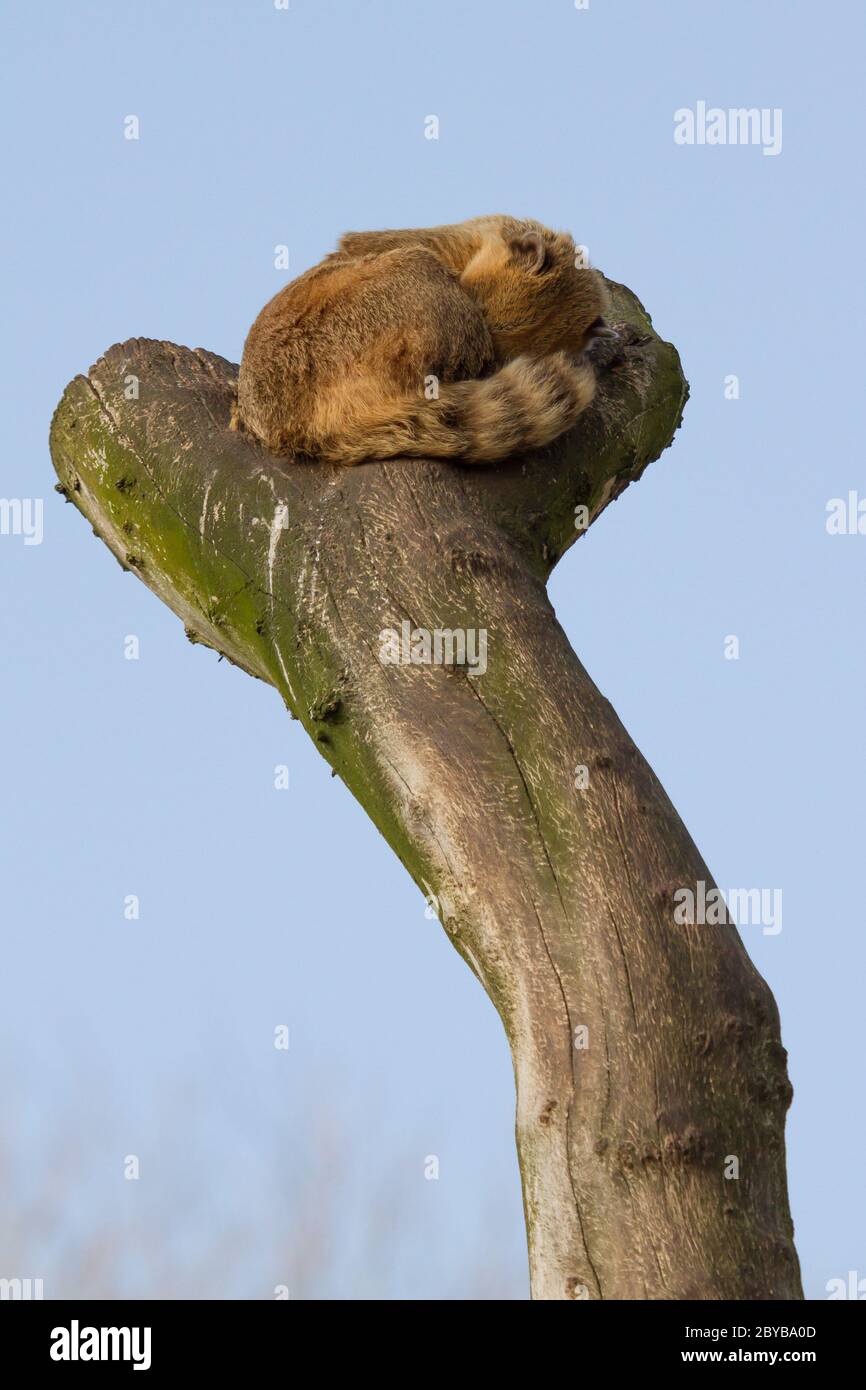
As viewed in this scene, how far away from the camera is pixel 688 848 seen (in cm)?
425

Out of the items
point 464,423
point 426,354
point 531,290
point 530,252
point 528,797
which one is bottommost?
point 528,797

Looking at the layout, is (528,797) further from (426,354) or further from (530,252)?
(530,252)

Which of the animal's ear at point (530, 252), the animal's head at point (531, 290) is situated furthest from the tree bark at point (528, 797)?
the animal's ear at point (530, 252)

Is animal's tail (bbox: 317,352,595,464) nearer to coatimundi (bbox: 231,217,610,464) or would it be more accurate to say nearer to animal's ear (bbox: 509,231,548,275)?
coatimundi (bbox: 231,217,610,464)

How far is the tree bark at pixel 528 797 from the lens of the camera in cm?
378

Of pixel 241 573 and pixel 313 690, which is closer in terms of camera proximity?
pixel 313 690

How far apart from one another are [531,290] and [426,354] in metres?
0.72

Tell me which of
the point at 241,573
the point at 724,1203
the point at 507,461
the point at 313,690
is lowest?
the point at 724,1203

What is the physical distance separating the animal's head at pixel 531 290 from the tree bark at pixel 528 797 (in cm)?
43

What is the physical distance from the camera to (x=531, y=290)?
587cm

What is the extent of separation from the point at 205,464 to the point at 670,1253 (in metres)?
3.15

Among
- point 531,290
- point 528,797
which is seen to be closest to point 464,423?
point 531,290
